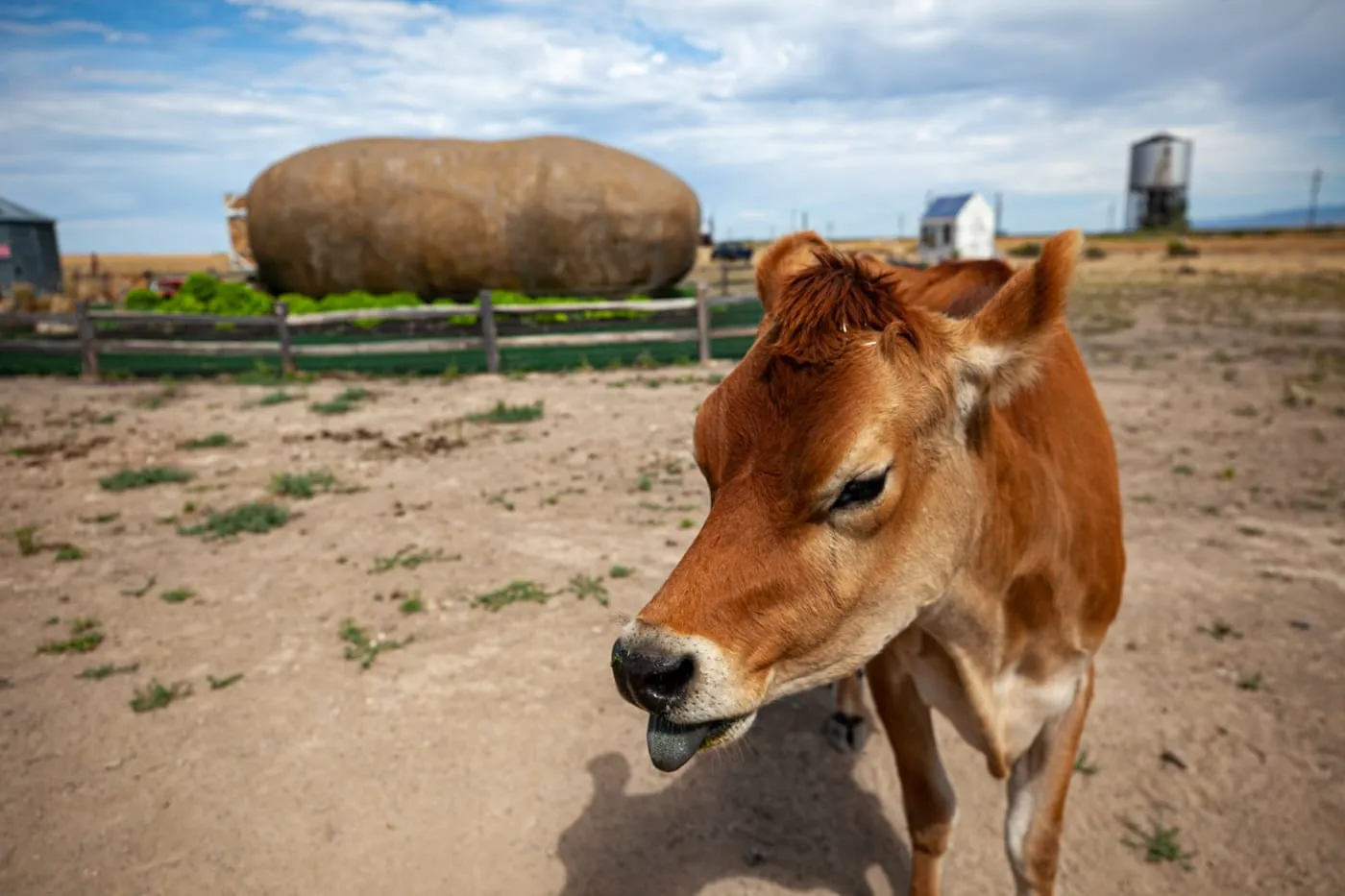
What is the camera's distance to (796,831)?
10.9ft

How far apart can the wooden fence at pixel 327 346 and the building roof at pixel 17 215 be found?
49.5 feet

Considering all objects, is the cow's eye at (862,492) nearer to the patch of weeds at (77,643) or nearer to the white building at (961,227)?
the patch of weeds at (77,643)

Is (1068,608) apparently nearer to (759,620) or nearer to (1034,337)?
(1034,337)

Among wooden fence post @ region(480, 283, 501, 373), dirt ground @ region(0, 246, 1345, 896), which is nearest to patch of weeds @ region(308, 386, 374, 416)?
wooden fence post @ region(480, 283, 501, 373)

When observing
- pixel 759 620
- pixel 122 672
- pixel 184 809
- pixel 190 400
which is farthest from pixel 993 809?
pixel 190 400

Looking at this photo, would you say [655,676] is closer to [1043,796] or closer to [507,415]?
[1043,796]

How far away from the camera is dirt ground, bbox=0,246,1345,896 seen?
314 centimetres

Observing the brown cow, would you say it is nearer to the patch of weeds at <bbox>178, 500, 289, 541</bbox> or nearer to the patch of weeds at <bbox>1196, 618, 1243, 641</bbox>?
the patch of weeds at <bbox>1196, 618, 1243, 641</bbox>

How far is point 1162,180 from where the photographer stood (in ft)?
212

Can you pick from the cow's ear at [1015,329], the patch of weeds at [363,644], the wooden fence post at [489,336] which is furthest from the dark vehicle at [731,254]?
the cow's ear at [1015,329]

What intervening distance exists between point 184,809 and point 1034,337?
3.75m

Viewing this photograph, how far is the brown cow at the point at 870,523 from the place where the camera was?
1680mm

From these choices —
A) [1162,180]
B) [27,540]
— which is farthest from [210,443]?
[1162,180]

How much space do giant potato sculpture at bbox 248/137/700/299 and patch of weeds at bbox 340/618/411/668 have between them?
1156 centimetres
